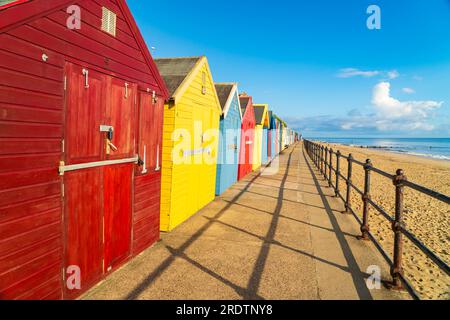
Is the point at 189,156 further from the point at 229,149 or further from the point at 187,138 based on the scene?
the point at 229,149

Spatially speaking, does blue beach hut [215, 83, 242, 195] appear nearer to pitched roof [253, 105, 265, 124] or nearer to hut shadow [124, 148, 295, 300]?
hut shadow [124, 148, 295, 300]

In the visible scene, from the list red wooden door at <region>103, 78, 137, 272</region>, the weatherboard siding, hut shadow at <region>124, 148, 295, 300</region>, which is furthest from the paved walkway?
the weatherboard siding

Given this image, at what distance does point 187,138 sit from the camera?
6.39 metres

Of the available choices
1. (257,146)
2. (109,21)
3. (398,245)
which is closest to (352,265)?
(398,245)

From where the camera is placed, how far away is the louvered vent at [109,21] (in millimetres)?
3609

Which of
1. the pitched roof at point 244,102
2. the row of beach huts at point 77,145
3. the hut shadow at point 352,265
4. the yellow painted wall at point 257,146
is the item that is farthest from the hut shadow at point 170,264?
the yellow painted wall at point 257,146

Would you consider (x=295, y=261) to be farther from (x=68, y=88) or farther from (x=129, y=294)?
(x=68, y=88)

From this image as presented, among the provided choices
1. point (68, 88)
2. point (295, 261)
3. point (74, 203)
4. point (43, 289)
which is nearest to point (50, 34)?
point (68, 88)

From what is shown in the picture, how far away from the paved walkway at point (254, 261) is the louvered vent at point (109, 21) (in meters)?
3.28

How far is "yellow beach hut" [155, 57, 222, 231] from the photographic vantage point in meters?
5.79

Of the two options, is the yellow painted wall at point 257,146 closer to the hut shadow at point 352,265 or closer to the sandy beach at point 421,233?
the sandy beach at point 421,233

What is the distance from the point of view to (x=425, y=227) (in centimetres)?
748

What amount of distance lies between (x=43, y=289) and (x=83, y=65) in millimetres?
2428

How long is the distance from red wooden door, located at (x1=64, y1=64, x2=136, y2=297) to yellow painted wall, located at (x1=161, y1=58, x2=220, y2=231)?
1.44 metres
